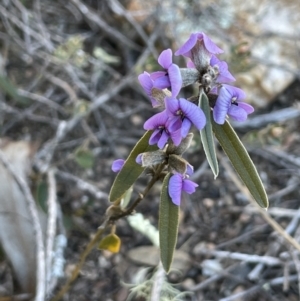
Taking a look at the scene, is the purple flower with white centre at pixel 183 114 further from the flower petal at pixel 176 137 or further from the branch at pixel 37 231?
the branch at pixel 37 231

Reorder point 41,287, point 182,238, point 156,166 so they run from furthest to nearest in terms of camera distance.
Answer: point 182,238, point 41,287, point 156,166

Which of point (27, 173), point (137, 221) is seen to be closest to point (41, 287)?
point (137, 221)

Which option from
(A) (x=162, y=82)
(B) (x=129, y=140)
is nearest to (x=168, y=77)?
(A) (x=162, y=82)

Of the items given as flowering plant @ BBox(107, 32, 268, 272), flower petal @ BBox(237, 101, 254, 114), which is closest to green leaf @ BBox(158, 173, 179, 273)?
flowering plant @ BBox(107, 32, 268, 272)

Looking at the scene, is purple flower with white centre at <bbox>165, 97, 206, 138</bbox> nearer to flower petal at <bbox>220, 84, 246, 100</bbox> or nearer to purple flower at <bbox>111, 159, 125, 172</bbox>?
flower petal at <bbox>220, 84, 246, 100</bbox>

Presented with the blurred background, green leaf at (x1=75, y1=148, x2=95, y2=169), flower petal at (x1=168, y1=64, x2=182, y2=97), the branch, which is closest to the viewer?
flower petal at (x1=168, y1=64, x2=182, y2=97)

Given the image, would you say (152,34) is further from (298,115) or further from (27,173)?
(27,173)
